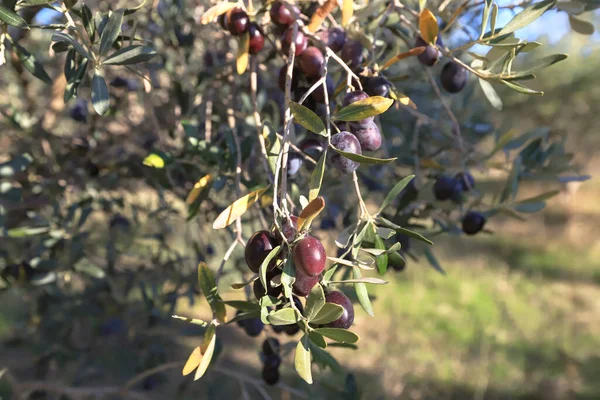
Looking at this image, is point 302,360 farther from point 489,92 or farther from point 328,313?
point 489,92

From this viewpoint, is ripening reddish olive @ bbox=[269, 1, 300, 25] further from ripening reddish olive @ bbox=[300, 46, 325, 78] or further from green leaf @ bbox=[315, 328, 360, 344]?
green leaf @ bbox=[315, 328, 360, 344]

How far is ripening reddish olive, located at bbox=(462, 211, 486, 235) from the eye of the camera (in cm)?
81

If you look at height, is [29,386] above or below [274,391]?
above

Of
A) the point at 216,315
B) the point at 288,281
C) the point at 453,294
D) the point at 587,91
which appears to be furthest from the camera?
the point at 587,91

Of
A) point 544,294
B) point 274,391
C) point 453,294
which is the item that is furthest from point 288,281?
point 544,294

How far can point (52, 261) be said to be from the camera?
1.04 metres

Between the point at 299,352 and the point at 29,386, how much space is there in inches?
43.5

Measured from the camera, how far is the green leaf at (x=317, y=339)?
49 cm

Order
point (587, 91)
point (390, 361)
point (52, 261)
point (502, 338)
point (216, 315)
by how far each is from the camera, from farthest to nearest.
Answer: point (587, 91)
point (502, 338)
point (390, 361)
point (52, 261)
point (216, 315)

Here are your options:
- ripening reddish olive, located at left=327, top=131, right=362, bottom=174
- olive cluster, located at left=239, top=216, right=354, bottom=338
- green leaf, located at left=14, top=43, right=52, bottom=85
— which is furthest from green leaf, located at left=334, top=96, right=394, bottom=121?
green leaf, located at left=14, top=43, right=52, bottom=85

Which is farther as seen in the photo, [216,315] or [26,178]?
[26,178]

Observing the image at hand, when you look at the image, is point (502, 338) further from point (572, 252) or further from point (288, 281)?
point (288, 281)

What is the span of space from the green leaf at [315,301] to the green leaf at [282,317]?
0.02 meters

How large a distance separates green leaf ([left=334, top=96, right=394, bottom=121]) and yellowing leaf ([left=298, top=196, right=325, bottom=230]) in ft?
0.36
